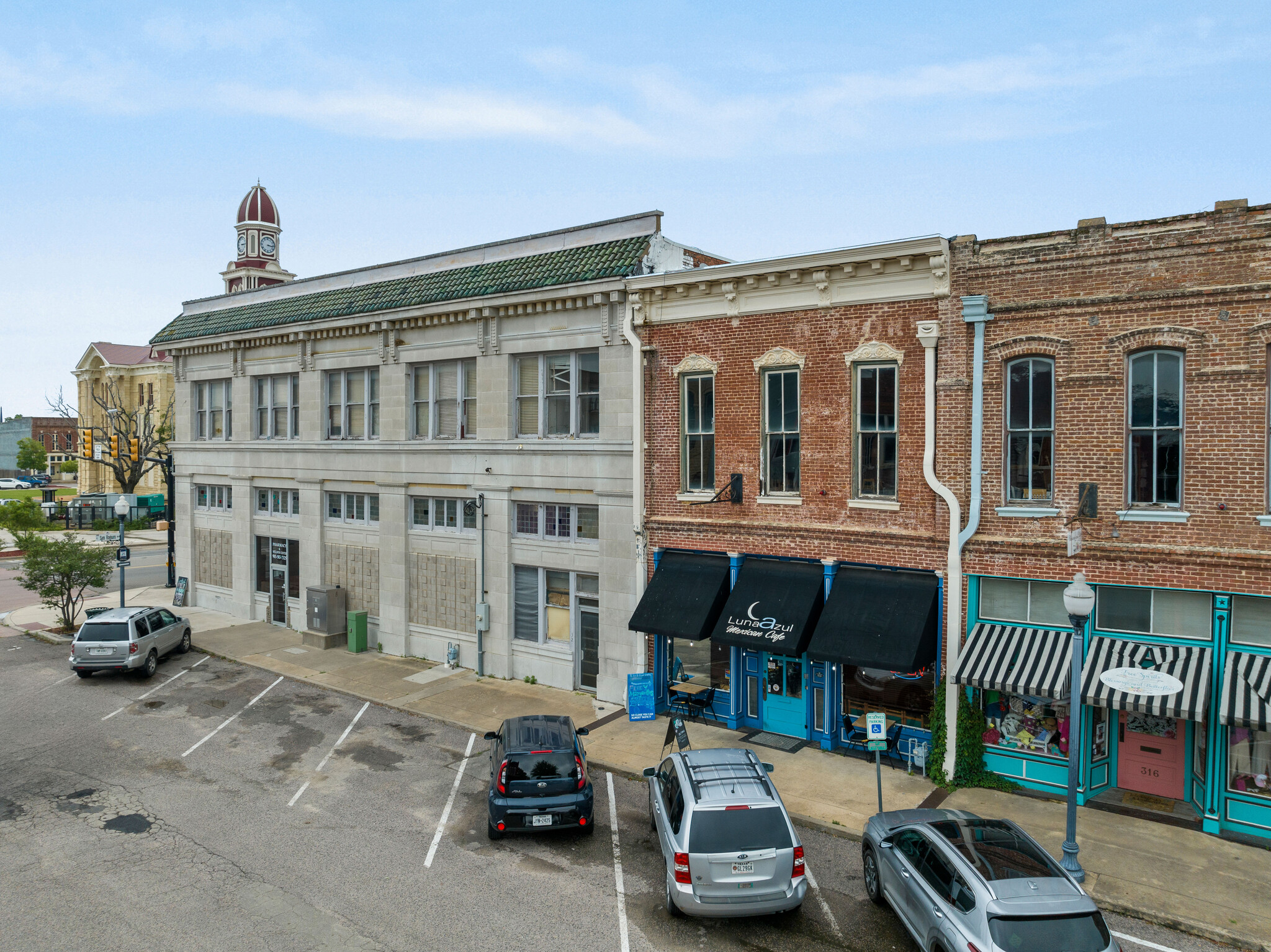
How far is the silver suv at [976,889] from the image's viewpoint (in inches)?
338

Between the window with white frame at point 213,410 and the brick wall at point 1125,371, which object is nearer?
the brick wall at point 1125,371

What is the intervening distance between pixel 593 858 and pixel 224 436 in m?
25.0

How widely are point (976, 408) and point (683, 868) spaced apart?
9.73 meters

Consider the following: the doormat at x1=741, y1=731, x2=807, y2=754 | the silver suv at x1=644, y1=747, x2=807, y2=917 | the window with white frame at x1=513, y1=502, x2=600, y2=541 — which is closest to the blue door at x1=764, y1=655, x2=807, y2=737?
the doormat at x1=741, y1=731, x2=807, y2=754

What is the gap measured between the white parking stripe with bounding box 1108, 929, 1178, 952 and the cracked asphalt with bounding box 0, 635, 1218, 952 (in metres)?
0.16

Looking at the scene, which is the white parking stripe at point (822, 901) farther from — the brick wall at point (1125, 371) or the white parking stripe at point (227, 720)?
the white parking stripe at point (227, 720)

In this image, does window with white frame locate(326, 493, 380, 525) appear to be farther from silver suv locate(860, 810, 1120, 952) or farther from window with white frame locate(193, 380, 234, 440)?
silver suv locate(860, 810, 1120, 952)

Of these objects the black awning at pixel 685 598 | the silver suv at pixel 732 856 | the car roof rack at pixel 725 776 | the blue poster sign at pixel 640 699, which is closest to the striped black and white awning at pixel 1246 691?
the car roof rack at pixel 725 776

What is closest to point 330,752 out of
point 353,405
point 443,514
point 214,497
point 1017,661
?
point 443,514

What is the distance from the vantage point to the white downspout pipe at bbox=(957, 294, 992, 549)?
15523 mm

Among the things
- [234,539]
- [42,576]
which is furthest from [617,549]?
[42,576]

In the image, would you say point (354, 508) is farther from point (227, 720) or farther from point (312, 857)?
point (312, 857)

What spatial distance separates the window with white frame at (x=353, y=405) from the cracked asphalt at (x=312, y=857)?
992cm

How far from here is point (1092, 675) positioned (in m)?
14.0
